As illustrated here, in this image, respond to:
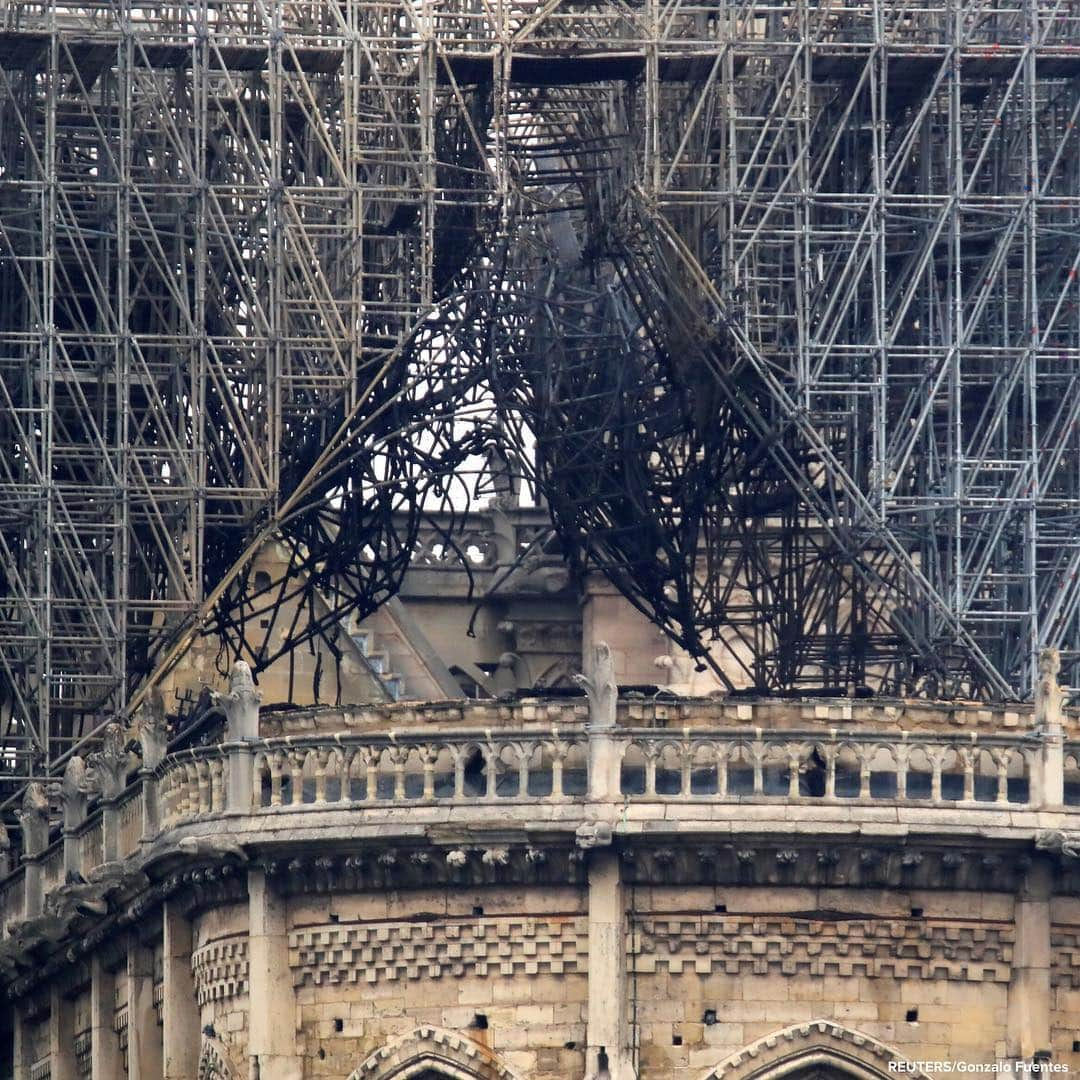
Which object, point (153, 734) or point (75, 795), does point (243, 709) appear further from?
point (75, 795)

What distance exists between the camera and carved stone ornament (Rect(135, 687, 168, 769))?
72250 millimetres

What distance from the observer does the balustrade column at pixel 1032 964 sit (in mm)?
65562

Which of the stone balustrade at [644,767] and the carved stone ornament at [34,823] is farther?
the carved stone ornament at [34,823]

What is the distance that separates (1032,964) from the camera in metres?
65.6

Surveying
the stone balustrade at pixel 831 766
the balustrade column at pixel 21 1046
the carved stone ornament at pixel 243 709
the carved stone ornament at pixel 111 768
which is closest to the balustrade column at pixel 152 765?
the carved stone ornament at pixel 111 768

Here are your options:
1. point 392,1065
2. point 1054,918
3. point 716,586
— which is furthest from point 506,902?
point 716,586

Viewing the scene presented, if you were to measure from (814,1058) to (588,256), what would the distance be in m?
27.5

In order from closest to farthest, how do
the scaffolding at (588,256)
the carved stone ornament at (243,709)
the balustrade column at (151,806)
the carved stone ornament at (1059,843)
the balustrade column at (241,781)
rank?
the carved stone ornament at (1059,843), the balustrade column at (241,781), the carved stone ornament at (243,709), the balustrade column at (151,806), the scaffolding at (588,256)

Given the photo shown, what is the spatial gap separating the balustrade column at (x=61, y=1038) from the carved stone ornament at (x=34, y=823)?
2615 mm

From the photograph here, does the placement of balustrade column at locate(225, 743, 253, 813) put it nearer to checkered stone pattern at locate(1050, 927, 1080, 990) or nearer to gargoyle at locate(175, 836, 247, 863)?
gargoyle at locate(175, 836, 247, 863)

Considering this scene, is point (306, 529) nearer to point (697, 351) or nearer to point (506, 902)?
point (697, 351)

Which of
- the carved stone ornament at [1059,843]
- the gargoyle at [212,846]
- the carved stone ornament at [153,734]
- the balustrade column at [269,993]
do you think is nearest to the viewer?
the carved stone ornament at [1059,843]

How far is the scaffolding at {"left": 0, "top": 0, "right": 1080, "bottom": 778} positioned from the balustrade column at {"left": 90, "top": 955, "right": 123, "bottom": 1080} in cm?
1042

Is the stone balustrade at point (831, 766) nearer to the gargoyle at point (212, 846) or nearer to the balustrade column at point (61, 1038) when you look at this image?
the gargoyle at point (212, 846)
